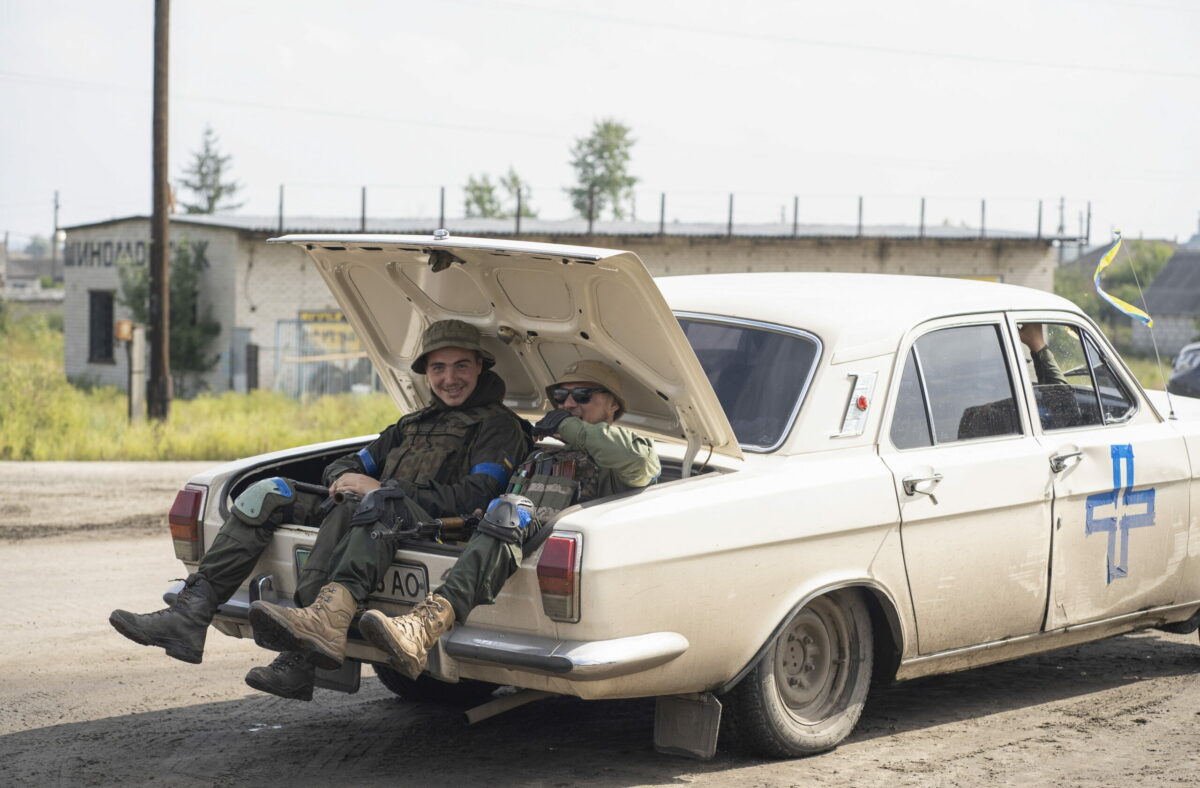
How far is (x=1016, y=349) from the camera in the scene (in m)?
5.98

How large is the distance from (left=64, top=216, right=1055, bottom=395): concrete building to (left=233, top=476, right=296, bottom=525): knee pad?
1014 inches

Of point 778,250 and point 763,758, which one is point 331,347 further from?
point 763,758

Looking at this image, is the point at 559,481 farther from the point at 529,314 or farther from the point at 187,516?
the point at 187,516

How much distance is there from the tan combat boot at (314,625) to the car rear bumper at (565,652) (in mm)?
180

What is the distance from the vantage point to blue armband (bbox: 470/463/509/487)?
5.53 metres

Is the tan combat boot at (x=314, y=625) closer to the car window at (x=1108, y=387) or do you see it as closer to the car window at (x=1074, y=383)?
the car window at (x=1074, y=383)

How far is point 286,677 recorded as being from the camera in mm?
4898

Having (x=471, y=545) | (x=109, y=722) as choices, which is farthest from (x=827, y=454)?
(x=109, y=722)

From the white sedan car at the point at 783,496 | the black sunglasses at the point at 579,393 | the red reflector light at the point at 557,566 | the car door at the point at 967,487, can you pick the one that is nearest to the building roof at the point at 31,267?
the white sedan car at the point at 783,496

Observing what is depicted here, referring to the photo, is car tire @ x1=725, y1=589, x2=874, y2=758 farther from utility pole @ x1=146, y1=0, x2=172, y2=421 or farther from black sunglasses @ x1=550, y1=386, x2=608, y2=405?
utility pole @ x1=146, y1=0, x2=172, y2=421

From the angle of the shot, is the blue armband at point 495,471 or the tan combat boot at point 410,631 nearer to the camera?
the tan combat boot at point 410,631

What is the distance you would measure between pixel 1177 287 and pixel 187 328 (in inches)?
2467

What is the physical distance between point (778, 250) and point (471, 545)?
32612 millimetres

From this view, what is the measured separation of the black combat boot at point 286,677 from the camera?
4.86 meters
